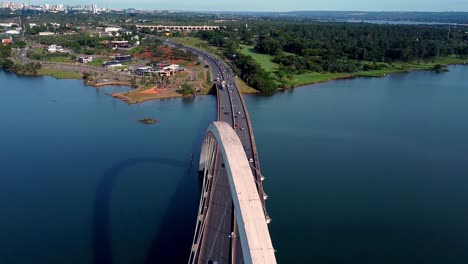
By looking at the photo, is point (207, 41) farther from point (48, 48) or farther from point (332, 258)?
point (332, 258)

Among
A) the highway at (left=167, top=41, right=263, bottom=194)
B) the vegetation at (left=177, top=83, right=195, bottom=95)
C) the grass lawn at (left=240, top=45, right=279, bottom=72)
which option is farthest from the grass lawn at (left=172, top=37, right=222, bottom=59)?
the vegetation at (left=177, top=83, right=195, bottom=95)

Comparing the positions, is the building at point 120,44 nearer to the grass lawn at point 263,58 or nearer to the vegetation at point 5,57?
the vegetation at point 5,57

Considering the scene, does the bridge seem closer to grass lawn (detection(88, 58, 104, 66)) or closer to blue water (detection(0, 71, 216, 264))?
blue water (detection(0, 71, 216, 264))

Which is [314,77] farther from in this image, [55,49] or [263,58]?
[55,49]

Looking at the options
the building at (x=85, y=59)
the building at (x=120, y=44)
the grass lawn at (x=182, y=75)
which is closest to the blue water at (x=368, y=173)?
the grass lawn at (x=182, y=75)

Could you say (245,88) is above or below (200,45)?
below

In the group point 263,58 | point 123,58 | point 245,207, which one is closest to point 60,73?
point 123,58
